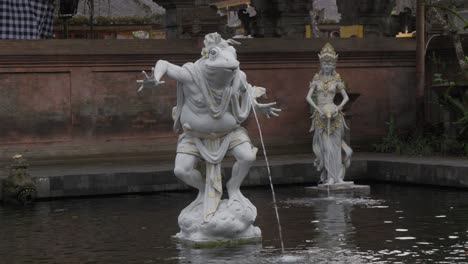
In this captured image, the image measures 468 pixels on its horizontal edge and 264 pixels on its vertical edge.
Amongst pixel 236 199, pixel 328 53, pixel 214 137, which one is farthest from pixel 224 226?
pixel 328 53

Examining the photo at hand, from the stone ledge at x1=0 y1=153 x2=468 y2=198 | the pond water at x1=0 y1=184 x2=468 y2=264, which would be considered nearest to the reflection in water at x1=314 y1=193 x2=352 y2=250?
the pond water at x1=0 y1=184 x2=468 y2=264

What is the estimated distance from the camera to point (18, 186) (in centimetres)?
1758

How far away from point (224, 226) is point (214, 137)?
95cm

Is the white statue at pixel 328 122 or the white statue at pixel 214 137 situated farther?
the white statue at pixel 328 122

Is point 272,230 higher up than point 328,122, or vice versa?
point 328,122

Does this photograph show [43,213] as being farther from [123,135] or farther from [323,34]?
[323,34]

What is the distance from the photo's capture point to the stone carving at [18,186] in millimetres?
17578

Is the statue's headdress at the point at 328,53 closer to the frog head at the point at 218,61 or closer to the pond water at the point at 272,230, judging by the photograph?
the pond water at the point at 272,230

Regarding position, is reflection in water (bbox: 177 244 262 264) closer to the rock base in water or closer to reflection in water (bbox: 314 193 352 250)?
the rock base in water

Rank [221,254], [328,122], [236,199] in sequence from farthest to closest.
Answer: [328,122] < [236,199] < [221,254]

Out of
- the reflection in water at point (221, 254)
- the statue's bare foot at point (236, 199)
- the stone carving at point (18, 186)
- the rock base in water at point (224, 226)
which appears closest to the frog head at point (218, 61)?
the statue's bare foot at point (236, 199)

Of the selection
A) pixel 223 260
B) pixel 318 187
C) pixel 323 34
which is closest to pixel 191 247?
pixel 223 260

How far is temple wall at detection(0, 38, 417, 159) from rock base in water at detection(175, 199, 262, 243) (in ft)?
28.3

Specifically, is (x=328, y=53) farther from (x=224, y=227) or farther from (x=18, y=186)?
(x=224, y=227)
